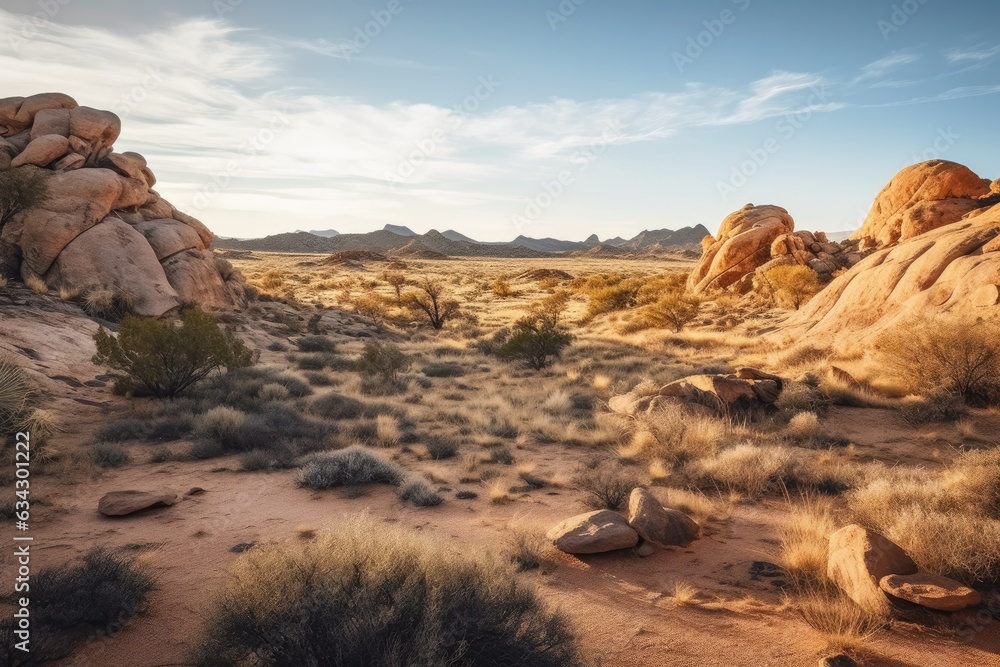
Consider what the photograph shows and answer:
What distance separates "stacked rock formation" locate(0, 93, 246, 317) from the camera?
18312 millimetres

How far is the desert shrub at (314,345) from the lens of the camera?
834 inches

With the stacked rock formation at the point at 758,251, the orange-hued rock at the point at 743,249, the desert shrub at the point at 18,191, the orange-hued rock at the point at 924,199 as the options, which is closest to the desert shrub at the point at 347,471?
the desert shrub at the point at 18,191

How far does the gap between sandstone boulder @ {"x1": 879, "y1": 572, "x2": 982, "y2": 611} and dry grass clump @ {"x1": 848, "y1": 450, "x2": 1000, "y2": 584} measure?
337 mm

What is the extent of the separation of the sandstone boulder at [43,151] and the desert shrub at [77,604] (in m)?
21.7

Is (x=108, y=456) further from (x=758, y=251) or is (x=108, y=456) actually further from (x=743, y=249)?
(x=758, y=251)

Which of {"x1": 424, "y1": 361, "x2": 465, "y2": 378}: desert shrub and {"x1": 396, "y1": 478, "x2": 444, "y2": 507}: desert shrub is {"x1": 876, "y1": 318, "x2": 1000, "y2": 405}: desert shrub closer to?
{"x1": 396, "y1": 478, "x2": 444, "y2": 507}: desert shrub

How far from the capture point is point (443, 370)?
17672 millimetres

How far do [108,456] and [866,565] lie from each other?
32.3ft

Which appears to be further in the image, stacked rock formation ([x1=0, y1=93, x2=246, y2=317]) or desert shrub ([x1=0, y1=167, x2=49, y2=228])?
stacked rock formation ([x1=0, y1=93, x2=246, y2=317])

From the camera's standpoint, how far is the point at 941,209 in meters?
22.7

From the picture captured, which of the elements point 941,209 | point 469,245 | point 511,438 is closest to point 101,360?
point 511,438

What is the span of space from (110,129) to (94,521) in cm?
2271

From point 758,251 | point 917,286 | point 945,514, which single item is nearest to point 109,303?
point 945,514

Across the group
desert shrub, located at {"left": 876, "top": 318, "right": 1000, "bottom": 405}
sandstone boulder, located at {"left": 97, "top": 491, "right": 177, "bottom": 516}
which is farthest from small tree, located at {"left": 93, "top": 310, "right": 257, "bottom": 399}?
desert shrub, located at {"left": 876, "top": 318, "right": 1000, "bottom": 405}
